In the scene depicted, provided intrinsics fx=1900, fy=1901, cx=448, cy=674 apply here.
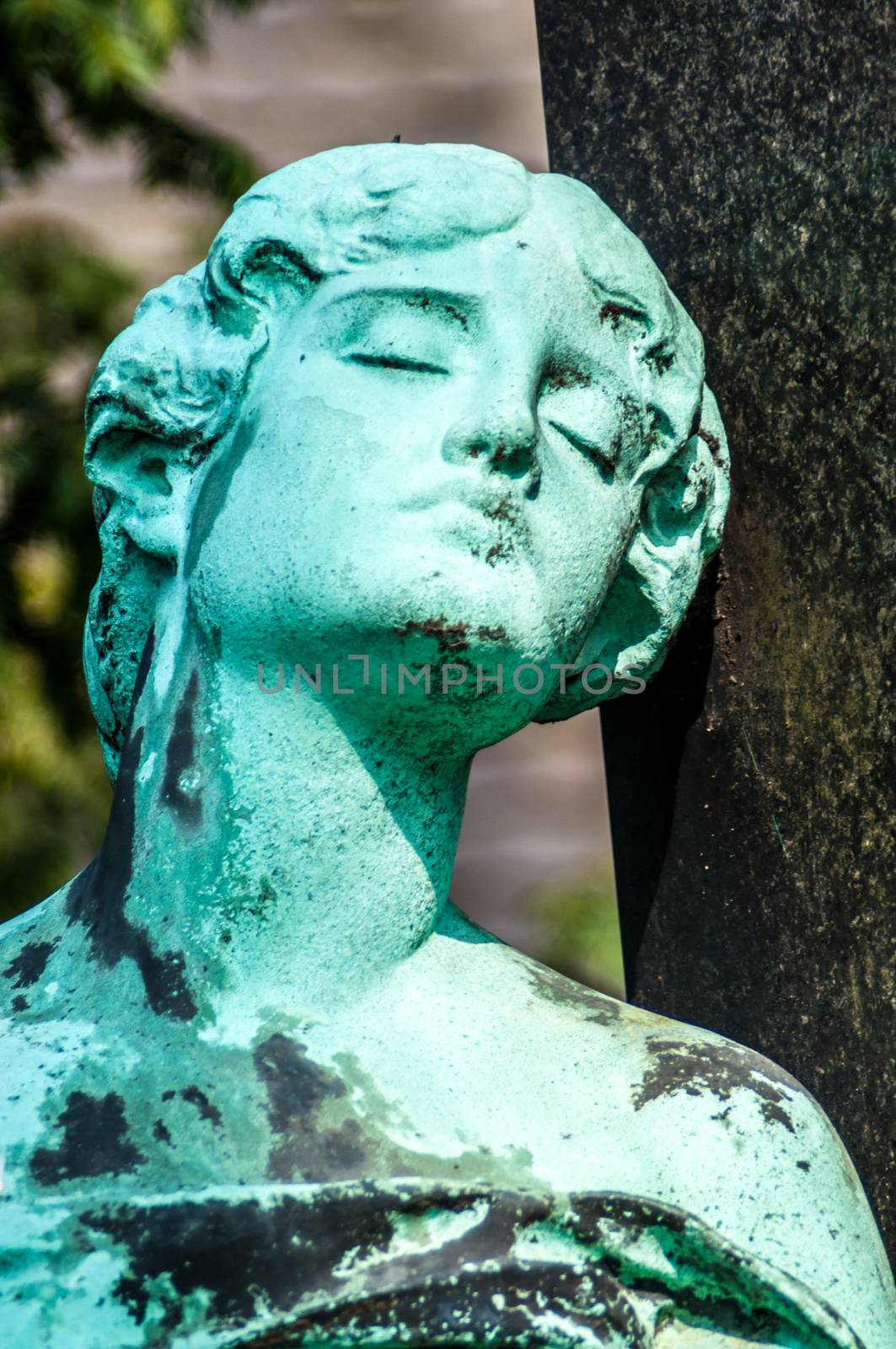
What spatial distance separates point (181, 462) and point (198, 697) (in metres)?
0.16

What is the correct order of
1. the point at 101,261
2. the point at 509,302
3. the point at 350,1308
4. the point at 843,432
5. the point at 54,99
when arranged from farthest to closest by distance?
the point at 101,261 < the point at 54,99 < the point at 843,432 < the point at 509,302 < the point at 350,1308

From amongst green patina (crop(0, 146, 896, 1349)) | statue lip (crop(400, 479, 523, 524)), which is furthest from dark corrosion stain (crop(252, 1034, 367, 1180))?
statue lip (crop(400, 479, 523, 524))

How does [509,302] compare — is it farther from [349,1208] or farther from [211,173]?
[211,173]

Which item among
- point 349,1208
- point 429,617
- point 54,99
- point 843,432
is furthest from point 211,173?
point 349,1208

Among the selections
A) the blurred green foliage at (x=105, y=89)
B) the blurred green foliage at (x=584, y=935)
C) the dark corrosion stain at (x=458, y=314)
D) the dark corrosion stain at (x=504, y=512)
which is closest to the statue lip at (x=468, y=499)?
the dark corrosion stain at (x=504, y=512)

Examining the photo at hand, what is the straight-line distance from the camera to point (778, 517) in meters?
1.41

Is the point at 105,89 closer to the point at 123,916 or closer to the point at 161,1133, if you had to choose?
the point at 123,916

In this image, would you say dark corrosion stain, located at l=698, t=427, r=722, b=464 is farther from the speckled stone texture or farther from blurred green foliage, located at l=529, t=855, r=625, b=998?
blurred green foliage, located at l=529, t=855, r=625, b=998

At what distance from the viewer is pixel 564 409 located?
3.93ft

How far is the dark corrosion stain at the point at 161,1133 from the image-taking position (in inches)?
43.2

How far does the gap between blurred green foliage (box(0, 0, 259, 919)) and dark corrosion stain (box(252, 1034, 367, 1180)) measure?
1.53 meters

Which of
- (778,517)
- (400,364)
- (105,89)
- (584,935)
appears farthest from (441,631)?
(584,935)

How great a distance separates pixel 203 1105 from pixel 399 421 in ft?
1.38

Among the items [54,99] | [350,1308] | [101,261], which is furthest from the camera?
[101,261]
